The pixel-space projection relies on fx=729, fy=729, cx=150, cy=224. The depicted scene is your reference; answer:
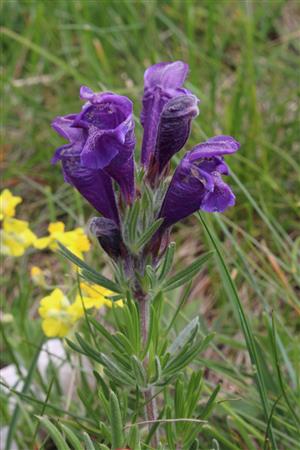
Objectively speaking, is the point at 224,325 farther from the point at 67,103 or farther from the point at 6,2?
the point at 6,2

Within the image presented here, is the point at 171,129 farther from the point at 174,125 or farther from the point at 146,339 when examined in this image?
Answer: the point at 146,339

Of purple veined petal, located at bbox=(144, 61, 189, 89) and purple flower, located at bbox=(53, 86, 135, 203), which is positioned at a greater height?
purple veined petal, located at bbox=(144, 61, 189, 89)

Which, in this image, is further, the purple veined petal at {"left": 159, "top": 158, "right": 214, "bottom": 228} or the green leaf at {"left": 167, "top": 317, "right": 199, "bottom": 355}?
the green leaf at {"left": 167, "top": 317, "right": 199, "bottom": 355}

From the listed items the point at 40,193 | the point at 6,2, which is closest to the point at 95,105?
the point at 40,193

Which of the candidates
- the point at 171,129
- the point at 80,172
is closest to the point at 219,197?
the point at 171,129

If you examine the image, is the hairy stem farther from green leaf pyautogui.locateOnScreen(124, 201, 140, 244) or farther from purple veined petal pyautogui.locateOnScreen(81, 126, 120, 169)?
purple veined petal pyautogui.locateOnScreen(81, 126, 120, 169)

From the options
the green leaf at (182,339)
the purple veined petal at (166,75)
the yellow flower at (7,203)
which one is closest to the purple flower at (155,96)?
the purple veined petal at (166,75)

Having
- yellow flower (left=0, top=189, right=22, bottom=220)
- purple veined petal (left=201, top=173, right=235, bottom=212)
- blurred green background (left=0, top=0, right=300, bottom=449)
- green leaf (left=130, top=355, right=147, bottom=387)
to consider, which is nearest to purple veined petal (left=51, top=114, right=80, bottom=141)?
purple veined petal (left=201, top=173, right=235, bottom=212)
